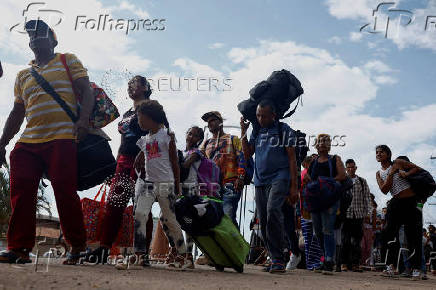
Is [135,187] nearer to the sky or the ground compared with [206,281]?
nearer to the sky

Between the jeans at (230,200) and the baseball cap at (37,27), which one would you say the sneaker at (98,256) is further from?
the baseball cap at (37,27)

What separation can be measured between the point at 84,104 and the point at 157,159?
2.86 feet

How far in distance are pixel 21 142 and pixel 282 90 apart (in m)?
2.89

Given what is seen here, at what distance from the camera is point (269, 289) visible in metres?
3.30

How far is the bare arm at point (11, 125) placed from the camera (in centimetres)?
478

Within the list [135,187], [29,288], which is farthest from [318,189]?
[29,288]

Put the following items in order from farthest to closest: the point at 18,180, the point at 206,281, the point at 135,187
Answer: the point at 135,187 < the point at 18,180 < the point at 206,281

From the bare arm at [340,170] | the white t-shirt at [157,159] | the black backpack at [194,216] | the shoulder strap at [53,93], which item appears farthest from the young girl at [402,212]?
the shoulder strap at [53,93]

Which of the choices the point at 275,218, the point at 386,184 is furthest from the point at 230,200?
the point at 386,184

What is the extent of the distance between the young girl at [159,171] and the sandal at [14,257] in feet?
3.64

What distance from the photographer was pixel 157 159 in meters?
4.87

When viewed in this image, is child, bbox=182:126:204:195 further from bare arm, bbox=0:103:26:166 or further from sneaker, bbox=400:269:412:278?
sneaker, bbox=400:269:412:278

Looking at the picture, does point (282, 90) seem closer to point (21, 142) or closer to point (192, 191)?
point (192, 191)

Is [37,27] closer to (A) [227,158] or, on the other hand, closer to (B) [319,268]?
(A) [227,158]
